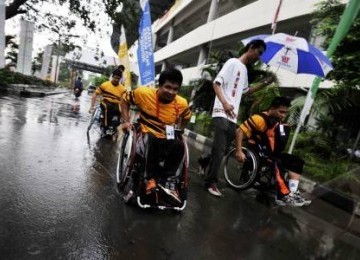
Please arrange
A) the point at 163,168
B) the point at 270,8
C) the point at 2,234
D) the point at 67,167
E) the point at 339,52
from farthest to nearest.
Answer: the point at 270,8 → the point at 339,52 → the point at 67,167 → the point at 163,168 → the point at 2,234

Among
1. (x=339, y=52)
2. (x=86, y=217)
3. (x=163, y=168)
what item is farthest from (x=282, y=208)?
(x=339, y=52)

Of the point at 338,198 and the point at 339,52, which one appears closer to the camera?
the point at 338,198

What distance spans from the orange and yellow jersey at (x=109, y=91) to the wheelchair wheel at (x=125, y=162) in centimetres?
396

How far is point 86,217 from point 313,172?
534cm

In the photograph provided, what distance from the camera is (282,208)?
16.5ft

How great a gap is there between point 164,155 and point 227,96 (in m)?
1.41

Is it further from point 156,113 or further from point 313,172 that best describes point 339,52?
point 156,113

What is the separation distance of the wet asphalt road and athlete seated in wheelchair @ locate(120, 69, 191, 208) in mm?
215

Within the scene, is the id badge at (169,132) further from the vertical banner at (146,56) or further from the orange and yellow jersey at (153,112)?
the vertical banner at (146,56)

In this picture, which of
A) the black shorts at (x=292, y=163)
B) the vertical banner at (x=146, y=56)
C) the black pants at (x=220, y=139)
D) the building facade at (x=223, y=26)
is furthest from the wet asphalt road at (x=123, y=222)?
the building facade at (x=223, y=26)

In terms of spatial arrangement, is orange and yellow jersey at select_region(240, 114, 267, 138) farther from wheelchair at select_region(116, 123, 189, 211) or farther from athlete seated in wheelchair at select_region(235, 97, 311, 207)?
wheelchair at select_region(116, 123, 189, 211)

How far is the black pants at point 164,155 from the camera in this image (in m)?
3.83

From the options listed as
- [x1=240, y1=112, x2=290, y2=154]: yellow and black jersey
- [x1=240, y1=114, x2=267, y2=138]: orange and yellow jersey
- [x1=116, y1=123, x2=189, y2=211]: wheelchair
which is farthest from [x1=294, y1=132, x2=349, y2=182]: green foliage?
[x1=116, y1=123, x2=189, y2=211]: wheelchair

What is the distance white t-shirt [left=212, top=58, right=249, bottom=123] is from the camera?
4.72 meters
